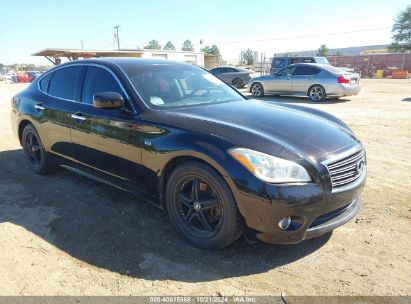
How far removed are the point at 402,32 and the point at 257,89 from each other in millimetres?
56929

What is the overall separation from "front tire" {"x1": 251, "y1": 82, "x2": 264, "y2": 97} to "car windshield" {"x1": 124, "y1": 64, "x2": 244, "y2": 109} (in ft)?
37.8

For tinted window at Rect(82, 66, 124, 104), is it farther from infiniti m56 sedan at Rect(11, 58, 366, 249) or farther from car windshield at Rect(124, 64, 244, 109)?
car windshield at Rect(124, 64, 244, 109)

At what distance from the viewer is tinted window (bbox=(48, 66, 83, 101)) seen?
454cm

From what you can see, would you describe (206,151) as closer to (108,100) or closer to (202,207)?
(202,207)

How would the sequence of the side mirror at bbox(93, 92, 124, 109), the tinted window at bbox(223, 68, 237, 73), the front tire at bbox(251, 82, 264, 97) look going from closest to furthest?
the side mirror at bbox(93, 92, 124, 109), the front tire at bbox(251, 82, 264, 97), the tinted window at bbox(223, 68, 237, 73)

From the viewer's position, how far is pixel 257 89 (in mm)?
16078

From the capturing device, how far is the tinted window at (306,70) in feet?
46.1

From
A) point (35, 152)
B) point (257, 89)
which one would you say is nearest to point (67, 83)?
point (35, 152)

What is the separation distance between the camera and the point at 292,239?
2877 millimetres

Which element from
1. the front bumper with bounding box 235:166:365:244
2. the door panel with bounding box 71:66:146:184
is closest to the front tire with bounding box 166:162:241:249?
the front bumper with bounding box 235:166:365:244

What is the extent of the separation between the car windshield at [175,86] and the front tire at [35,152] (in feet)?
6.99

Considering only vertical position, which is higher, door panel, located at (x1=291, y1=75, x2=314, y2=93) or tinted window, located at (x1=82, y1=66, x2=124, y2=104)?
tinted window, located at (x1=82, y1=66, x2=124, y2=104)

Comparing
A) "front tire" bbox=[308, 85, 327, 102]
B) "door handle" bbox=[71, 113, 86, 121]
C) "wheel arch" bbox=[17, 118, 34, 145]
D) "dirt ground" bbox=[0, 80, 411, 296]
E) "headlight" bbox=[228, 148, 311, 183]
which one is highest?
"door handle" bbox=[71, 113, 86, 121]

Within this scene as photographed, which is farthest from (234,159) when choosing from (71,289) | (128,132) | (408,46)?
(408,46)
